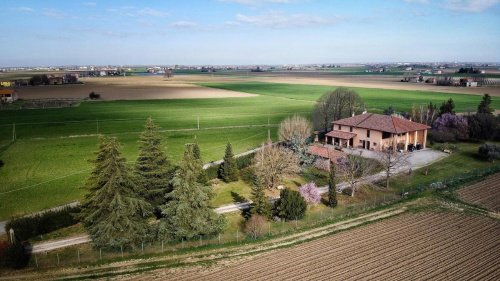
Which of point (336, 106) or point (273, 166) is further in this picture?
point (336, 106)

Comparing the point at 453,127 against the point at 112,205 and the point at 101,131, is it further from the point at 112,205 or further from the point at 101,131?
the point at 101,131

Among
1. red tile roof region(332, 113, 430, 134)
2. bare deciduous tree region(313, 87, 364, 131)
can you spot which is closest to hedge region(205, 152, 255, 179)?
red tile roof region(332, 113, 430, 134)

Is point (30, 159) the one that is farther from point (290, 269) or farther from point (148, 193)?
point (290, 269)

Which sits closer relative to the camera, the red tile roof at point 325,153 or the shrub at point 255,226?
the shrub at point 255,226

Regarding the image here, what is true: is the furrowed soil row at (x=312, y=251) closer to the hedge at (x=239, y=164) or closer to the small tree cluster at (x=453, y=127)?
the hedge at (x=239, y=164)

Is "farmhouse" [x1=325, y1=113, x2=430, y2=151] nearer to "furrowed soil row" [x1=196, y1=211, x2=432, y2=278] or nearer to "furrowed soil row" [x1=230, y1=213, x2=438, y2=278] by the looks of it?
"furrowed soil row" [x1=230, y1=213, x2=438, y2=278]

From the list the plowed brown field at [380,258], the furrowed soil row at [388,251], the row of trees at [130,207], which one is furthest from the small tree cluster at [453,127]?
the row of trees at [130,207]

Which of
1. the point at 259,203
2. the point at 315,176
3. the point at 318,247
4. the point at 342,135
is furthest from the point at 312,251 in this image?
the point at 342,135
